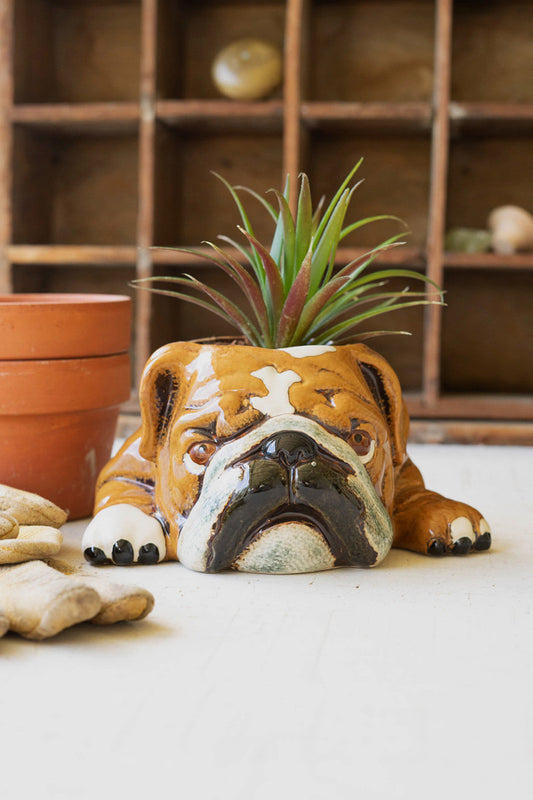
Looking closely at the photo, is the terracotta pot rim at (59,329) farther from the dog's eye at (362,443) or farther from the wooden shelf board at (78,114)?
the wooden shelf board at (78,114)

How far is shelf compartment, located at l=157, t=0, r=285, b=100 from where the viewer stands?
2.49m

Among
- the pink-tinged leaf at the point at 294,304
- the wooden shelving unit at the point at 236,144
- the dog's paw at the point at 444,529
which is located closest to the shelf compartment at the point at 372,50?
the wooden shelving unit at the point at 236,144

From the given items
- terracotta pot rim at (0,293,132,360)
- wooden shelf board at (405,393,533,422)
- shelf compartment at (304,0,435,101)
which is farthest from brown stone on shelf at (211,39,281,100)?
terracotta pot rim at (0,293,132,360)

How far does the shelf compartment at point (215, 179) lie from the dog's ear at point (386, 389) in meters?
1.50

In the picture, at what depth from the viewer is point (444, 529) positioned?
106 centimetres

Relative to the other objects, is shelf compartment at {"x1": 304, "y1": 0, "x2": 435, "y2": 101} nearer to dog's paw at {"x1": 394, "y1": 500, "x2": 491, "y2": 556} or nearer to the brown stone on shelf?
the brown stone on shelf

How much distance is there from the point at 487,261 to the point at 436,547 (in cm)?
122

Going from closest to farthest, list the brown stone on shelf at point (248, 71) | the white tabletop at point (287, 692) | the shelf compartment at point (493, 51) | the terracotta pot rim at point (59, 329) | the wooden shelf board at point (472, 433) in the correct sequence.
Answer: the white tabletop at point (287, 692) → the terracotta pot rim at point (59, 329) → the wooden shelf board at point (472, 433) → the brown stone on shelf at point (248, 71) → the shelf compartment at point (493, 51)

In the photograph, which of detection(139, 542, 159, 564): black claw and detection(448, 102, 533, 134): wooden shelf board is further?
detection(448, 102, 533, 134): wooden shelf board

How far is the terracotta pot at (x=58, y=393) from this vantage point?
3.82ft

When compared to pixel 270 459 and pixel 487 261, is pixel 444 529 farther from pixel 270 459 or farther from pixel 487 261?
pixel 487 261

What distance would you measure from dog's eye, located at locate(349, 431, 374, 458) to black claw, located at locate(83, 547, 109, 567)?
306mm

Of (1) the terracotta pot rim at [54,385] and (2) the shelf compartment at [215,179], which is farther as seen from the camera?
(2) the shelf compartment at [215,179]

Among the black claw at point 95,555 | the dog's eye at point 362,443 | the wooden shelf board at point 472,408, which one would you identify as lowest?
the black claw at point 95,555
